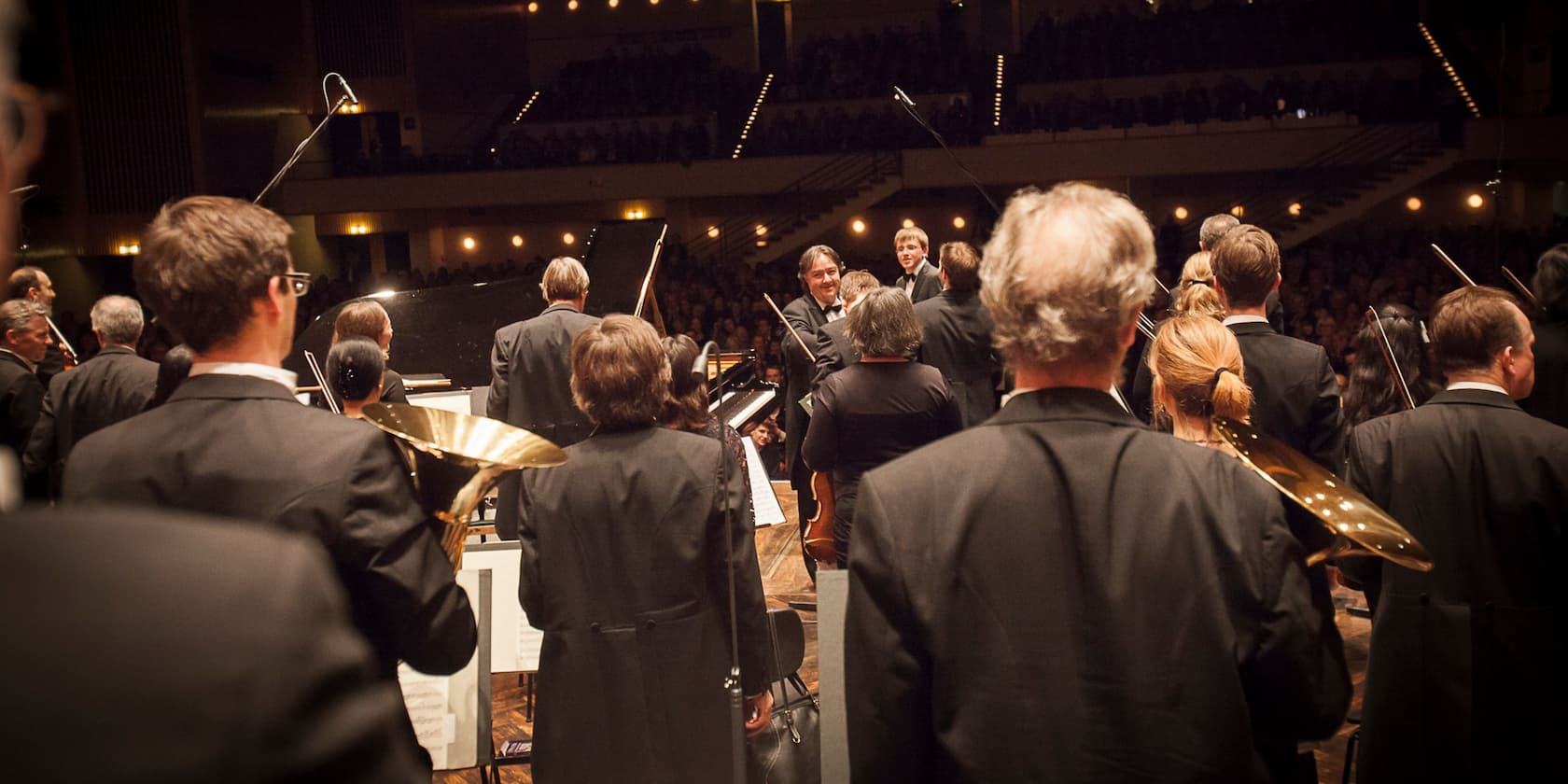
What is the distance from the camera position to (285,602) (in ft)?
1.84

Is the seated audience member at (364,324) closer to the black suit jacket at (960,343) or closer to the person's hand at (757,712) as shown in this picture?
the person's hand at (757,712)

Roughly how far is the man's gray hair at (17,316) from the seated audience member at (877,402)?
3719 mm

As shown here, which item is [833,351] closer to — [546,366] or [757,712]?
[546,366]

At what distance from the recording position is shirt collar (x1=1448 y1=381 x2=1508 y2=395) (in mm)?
2514

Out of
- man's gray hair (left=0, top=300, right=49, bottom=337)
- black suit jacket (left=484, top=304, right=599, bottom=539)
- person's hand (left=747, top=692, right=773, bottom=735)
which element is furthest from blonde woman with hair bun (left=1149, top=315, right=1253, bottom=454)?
man's gray hair (left=0, top=300, right=49, bottom=337)

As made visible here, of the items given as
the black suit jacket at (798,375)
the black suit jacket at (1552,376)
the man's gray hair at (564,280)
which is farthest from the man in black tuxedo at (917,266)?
the black suit jacket at (1552,376)

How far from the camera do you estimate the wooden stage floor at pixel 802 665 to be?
142 inches

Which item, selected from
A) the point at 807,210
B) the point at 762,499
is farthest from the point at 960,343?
the point at 807,210

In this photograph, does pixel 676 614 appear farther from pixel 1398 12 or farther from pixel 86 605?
pixel 1398 12

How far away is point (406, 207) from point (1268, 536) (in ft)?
56.0

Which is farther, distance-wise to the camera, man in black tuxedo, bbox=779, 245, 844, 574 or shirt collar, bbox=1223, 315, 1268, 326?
man in black tuxedo, bbox=779, 245, 844, 574

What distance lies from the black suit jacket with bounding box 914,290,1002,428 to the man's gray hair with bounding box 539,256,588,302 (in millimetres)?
1524

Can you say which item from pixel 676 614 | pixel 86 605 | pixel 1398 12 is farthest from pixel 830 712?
pixel 1398 12

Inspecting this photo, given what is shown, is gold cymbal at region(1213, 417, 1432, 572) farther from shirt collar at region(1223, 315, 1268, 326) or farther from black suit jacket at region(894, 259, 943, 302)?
black suit jacket at region(894, 259, 943, 302)
